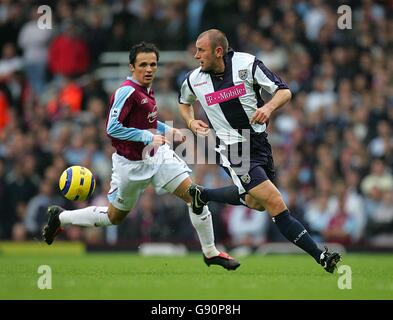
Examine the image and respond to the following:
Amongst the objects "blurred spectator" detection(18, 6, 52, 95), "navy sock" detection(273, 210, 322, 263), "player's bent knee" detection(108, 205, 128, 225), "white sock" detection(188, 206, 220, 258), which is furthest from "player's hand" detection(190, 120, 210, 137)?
"blurred spectator" detection(18, 6, 52, 95)

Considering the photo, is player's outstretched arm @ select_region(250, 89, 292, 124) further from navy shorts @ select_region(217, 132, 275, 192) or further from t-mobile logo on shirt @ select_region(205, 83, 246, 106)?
navy shorts @ select_region(217, 132, 275, 192)

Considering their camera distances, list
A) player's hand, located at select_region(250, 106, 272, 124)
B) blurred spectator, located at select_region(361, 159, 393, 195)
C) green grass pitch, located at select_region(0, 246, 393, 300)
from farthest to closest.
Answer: blurred spectator, located at select_region(361, 159, 393, 195) → player's hand, located at select_region(250, 106, 272, 124) → green grass pitch, located at select_region(0, 246, 393, 300)

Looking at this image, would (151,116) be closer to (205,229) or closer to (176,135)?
(176,135)

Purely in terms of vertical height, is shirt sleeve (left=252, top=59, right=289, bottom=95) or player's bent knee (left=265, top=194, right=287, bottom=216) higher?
shirt sleeve (left=252, top=59, right=289, bottom=95)

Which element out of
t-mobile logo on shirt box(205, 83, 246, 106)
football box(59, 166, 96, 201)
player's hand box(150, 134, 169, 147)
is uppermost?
t-mobile logo on shirt box(205, 83, 246, 106)

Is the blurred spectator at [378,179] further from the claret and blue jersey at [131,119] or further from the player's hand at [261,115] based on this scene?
the player's hand at [261,115]

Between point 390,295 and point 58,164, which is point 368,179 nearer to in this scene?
point 58,164

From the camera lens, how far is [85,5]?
2097cm

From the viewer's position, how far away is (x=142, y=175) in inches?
444

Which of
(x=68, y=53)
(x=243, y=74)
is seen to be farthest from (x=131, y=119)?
(x=68, y=53)

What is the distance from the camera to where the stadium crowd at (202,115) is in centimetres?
1662

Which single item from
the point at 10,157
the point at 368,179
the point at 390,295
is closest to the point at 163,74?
the point at 10,157

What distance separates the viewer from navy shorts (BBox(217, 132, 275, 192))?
10.6 meters

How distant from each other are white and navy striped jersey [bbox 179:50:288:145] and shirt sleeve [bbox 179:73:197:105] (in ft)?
0.59
